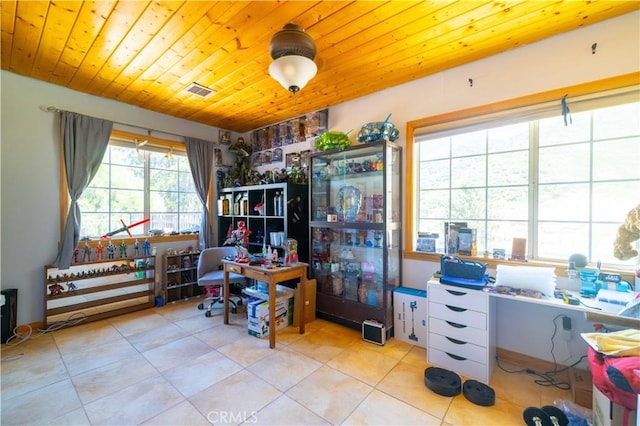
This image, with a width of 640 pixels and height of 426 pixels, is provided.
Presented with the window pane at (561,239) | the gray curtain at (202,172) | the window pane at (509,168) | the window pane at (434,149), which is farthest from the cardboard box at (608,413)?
the gray curtain at (202,172)

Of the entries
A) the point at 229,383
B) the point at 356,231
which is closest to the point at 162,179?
the point at 356,231

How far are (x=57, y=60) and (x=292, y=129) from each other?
2.51m

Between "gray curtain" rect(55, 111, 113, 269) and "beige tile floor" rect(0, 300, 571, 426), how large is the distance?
966 mm

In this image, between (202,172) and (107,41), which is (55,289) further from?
(107,41)

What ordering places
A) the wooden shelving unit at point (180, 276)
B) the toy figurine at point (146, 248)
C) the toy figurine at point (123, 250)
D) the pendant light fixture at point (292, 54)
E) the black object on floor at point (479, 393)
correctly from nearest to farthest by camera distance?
the pendant light fixture at point (292, 54) < the black object on floor at point (479, 393) < the toy figurine at point (123, 250) < the toy figurine at point (146, 248) < the wooden shelving unit at point (180, 276)

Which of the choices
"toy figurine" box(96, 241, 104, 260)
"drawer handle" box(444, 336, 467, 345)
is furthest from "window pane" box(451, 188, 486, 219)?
"toy figurine" box(96, 241, 104, 260)

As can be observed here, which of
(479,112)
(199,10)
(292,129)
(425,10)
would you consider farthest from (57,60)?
(479,112)

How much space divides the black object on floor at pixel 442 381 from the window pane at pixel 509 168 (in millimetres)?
1696

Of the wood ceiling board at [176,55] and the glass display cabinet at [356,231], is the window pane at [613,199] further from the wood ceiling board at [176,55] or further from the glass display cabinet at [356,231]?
the wood ceiling board at [176,55]

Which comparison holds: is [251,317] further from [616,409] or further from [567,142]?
[567,142]

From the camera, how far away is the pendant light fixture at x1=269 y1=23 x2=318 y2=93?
1642mm

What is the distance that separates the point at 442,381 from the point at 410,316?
713 millimetres

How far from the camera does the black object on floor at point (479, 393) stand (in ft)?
5.74

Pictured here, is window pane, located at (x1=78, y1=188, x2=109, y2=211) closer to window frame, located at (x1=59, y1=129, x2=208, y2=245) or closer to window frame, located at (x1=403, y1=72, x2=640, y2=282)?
window frame, located at (x1=59, y1=129, x2=208, y2=245)
